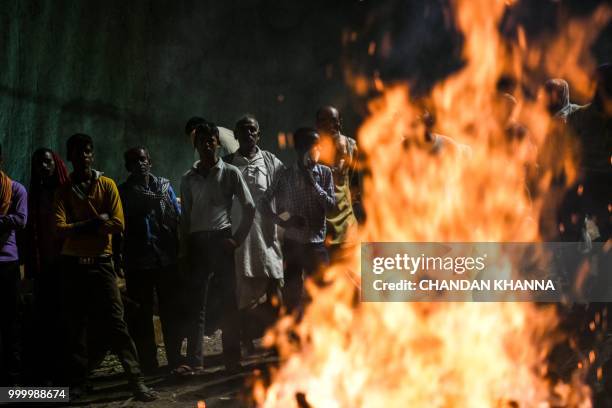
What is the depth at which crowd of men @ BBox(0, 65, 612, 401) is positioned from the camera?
6027 mm

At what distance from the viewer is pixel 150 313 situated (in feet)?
22.6

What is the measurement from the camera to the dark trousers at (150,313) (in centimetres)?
688

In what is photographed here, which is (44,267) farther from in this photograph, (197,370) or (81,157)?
(197,370)

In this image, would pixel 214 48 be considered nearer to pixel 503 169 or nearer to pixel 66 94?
pixel 66 94

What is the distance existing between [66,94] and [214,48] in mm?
2240

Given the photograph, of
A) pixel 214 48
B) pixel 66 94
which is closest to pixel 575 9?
pixel 214 48

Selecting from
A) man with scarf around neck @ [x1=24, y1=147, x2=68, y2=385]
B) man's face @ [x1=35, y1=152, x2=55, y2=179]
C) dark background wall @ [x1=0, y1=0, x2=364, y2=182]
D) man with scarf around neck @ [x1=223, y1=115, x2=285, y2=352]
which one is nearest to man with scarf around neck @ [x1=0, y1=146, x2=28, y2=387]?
man with scarf around neck @ [x1=24, y1=147, x2=68, y2=385]

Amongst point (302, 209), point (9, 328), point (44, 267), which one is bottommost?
point (9, 328)

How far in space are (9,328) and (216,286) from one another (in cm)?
178

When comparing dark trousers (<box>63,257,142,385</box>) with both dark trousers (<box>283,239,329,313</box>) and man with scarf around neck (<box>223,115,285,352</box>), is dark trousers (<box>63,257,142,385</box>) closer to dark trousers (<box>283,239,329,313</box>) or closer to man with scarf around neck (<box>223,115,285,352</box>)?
man with scarf around neck (<box>223,115,285,352</box>)

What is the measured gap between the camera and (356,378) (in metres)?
5.18

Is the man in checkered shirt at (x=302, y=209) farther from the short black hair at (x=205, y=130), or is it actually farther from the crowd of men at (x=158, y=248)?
the short black hair at (x=205, y=130)

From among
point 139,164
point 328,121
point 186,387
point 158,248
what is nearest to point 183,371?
point 186,387

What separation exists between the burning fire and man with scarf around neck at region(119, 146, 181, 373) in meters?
1.18
